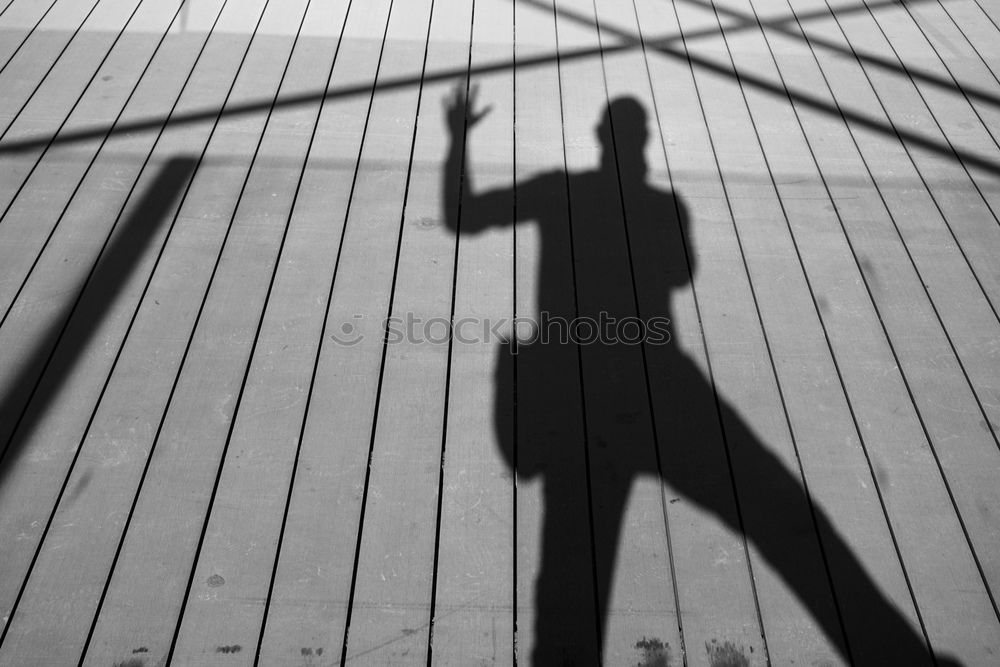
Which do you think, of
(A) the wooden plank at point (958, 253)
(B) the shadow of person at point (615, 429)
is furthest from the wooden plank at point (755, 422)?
(A) the wooden plank at point (958, 253)

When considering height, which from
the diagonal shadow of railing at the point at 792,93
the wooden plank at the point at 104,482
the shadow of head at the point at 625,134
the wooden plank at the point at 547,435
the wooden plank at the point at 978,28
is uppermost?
the wooden plank at the point at 978,28

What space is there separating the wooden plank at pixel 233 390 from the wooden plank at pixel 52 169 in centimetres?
45

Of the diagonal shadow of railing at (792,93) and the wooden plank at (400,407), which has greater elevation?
the diagonal shadow of railing at (792,93)

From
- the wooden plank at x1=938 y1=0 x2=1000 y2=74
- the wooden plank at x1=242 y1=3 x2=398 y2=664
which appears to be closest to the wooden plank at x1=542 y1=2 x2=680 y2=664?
the wooden plank at x1=242 y1=3 x2=398 y2=664

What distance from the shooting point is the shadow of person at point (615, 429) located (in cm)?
153

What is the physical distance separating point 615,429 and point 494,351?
1.14 feet

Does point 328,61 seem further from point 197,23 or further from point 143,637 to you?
point 143,637

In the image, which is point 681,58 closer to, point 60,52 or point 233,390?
point 233,390

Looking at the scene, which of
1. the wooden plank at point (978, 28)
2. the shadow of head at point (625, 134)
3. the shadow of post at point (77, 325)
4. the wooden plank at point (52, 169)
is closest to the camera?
the shadow of post at point (77, 325)

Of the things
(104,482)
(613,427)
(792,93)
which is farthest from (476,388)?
(792,93)

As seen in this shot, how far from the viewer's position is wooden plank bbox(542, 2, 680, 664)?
1527mm

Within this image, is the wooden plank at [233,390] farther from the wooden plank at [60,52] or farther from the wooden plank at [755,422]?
the wooden plank at [755,422]

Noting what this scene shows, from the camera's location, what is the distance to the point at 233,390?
1.86 metres

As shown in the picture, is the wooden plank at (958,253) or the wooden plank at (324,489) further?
the wooden plank at (958,253)
